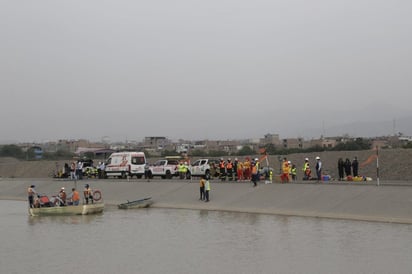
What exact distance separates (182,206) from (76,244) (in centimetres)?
1375

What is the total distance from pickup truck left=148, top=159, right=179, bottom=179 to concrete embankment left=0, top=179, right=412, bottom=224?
3652 mm

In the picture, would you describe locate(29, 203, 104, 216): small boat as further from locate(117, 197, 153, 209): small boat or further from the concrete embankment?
the concrete embankment

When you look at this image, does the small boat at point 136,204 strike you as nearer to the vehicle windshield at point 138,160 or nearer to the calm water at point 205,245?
the calm water at point 205,245

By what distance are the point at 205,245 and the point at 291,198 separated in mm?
11500

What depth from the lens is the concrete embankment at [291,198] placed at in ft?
91.2

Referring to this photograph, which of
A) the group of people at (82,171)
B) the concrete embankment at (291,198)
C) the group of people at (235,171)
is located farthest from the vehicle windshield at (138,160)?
the group of people at (235,171)

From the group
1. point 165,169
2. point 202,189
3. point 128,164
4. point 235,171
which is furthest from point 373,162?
point 128,164

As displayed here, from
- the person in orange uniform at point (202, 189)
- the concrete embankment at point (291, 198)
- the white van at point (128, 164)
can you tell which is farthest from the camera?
the white van at point (128, 164)

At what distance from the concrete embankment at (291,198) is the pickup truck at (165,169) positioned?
365cm

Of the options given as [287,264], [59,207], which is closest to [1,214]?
[59,207]

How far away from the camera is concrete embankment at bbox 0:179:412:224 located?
27.8m

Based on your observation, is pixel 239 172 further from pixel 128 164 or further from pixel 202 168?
pixel 128 164

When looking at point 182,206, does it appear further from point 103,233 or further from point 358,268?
point 358,268

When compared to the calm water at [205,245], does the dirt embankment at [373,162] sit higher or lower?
higher
